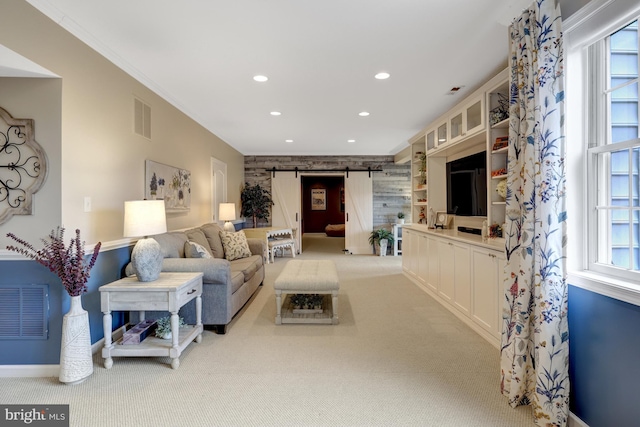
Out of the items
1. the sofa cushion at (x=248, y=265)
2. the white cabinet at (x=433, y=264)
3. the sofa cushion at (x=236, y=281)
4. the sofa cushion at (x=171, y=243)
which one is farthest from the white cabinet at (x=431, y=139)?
the sofa cushion at (x=171, y=243)

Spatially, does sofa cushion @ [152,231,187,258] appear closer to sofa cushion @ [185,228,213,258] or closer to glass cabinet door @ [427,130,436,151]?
sofa cushion @ [185,228,213,258]

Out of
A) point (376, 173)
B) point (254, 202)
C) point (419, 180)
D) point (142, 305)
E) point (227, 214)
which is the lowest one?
point (142, 305)

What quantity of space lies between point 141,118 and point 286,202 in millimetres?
5060

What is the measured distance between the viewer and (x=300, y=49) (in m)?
2.69

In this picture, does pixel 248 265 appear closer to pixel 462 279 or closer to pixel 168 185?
pixel 168 185

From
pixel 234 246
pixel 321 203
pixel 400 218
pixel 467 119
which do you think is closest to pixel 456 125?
pixel 467 119

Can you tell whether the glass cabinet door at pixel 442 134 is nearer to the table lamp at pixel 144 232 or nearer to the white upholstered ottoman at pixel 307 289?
the white upholstered ottoman at pixel 307 289

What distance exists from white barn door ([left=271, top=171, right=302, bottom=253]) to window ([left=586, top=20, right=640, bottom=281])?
675 cm

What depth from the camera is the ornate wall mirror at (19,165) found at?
2285 millimetres

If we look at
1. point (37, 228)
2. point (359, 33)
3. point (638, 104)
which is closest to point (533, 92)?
point (638, 104)

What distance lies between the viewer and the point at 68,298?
239cm

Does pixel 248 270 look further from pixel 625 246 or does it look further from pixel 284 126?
pixel 625 246

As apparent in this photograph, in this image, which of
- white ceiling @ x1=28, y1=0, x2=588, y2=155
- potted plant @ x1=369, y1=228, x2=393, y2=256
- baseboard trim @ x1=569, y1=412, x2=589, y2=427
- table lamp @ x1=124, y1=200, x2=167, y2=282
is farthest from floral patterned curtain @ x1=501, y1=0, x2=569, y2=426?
potted plant @ x1=369, y1=228, x2=393, y2=256

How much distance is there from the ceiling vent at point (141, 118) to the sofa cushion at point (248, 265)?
180 cm
